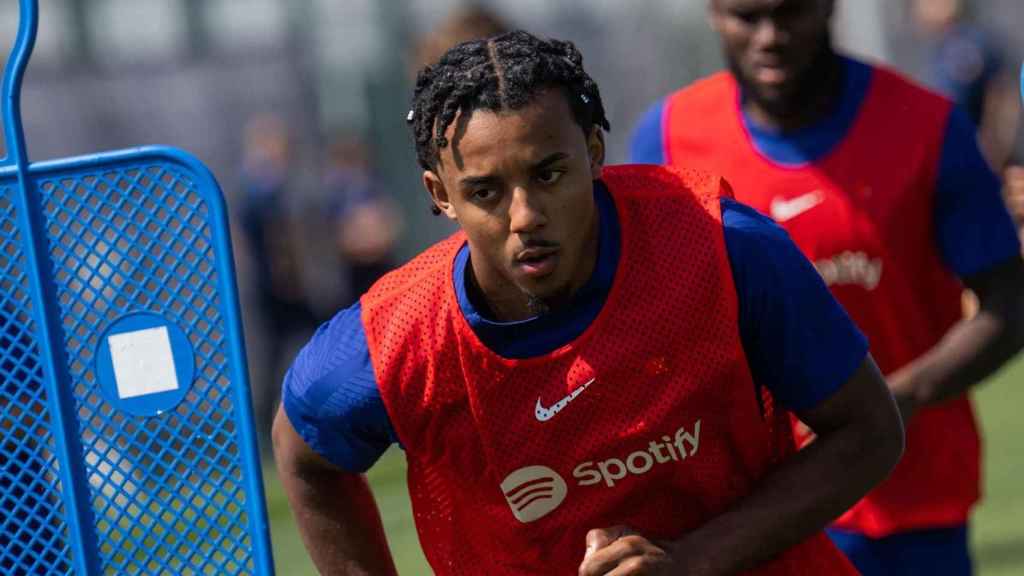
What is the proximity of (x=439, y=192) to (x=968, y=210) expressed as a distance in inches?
63.4

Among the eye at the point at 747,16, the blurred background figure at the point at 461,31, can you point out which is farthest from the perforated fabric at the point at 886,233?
the blurred background figure at the point at 461,31

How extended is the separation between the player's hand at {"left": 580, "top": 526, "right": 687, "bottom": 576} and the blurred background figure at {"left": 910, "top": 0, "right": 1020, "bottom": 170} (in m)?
10.5

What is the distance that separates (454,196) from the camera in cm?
307

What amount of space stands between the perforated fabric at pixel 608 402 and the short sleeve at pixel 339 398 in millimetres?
Result: 33

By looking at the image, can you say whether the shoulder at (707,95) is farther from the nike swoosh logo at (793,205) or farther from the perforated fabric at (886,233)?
the nike swoosh logo at (793,205)

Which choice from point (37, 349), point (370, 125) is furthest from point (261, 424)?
point (37, 349)

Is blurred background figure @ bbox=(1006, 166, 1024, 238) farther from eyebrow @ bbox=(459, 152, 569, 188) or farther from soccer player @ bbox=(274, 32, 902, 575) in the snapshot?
eyebrow @ bbox=(459, 152, 569, 188)

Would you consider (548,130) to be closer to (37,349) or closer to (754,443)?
(754,443)

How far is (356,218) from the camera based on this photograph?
14039 millimetres

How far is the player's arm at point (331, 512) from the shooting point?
3338mm

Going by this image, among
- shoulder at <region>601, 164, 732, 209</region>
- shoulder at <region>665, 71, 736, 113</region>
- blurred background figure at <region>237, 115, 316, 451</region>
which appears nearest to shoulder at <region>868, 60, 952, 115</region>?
shoulder at <region>665, 71, 736, 113</region>

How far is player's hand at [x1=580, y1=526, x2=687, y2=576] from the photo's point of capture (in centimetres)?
297

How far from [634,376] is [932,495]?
1660 millimetres

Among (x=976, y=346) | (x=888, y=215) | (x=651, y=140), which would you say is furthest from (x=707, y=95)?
(x=976, y=346)
